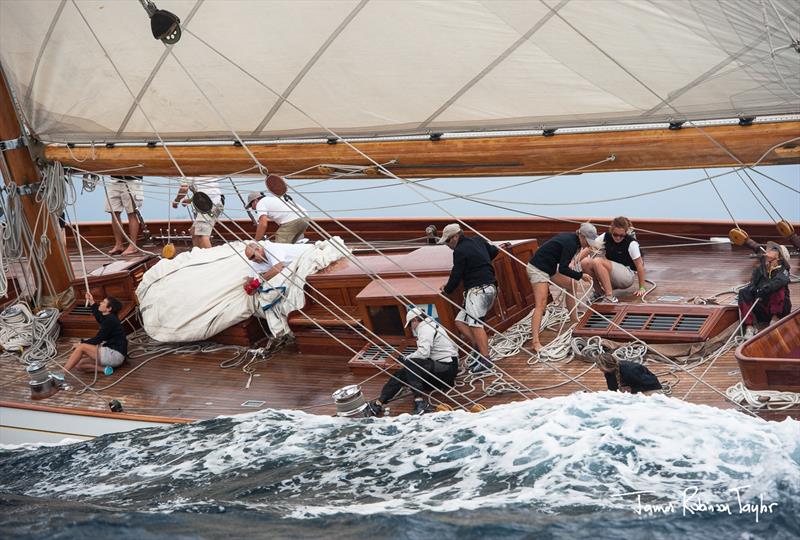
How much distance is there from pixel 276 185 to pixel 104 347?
6.44 feet

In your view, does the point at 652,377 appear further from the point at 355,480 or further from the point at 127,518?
the point at 127,518

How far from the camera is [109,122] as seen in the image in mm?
7547

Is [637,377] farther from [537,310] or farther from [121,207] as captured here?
[121,207]

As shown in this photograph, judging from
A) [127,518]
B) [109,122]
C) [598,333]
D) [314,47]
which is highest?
[314,47]

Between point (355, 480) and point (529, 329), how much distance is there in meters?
1.74

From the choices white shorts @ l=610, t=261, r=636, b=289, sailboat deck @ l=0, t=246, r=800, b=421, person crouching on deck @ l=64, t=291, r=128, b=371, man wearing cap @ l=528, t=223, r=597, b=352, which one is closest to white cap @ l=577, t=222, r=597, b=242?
man wearing cap @ l=528, t=223, r=597, b=352

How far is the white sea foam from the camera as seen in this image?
498cm

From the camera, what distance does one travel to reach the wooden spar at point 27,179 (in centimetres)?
790

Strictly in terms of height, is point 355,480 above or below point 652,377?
below

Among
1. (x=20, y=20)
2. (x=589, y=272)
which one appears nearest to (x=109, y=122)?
(x=20, y=20)

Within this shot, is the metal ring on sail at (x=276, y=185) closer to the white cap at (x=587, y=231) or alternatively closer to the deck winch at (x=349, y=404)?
the deck winch at (x=349, y=404)

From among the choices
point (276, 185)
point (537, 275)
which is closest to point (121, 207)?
point (276, 185)

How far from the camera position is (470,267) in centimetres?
645

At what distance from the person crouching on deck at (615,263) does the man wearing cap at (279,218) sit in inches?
90.5
